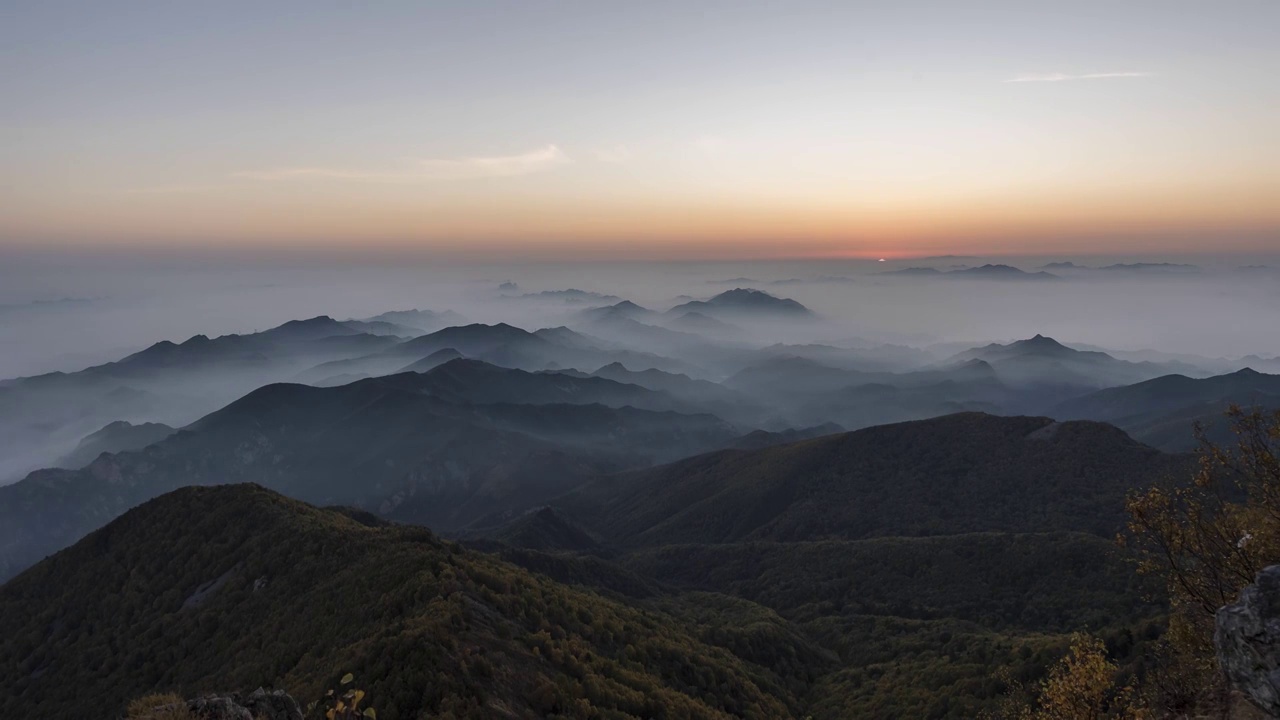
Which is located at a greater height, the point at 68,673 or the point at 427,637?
the point at 427,637

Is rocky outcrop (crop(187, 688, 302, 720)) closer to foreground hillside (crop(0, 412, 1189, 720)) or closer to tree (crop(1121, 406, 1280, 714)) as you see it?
foreground hillside (crop(0, 412, 1189, 720))

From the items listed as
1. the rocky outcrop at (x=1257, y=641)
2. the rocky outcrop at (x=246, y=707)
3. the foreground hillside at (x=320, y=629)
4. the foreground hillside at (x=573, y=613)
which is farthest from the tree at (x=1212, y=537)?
the rocky outcrop at (x=246, y=707)

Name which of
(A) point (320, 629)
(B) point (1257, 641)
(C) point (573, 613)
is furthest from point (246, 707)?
(B) point (1257, 641)

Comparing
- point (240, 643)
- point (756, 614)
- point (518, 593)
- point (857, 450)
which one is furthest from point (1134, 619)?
point (857, 450)

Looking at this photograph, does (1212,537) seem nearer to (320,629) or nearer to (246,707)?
(246,707)

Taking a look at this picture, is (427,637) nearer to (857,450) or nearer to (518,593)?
(518,593)

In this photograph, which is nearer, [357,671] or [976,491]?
[357,671]

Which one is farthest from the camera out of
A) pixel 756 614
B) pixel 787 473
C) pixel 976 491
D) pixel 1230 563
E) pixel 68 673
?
pixel 787 473

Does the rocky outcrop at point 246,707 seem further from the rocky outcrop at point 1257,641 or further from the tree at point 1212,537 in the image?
the tree at point 1212,537
